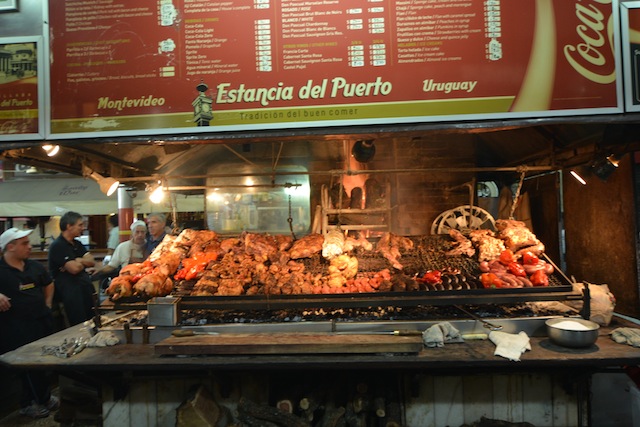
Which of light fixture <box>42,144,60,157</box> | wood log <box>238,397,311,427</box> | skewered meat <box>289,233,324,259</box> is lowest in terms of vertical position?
wood log <box>238,397,311,427</box>

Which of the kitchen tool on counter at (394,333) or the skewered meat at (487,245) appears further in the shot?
the skewered meat at (487,245)

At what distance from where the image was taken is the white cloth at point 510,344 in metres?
3.18

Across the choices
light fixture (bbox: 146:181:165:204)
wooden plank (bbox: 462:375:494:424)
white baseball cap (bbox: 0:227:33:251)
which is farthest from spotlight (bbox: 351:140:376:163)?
white baseball cap (bbox: 0:227:33:251)

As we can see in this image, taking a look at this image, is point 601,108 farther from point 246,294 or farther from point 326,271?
point 246,294

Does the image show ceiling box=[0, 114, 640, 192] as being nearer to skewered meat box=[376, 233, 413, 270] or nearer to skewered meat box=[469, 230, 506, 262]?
skewered meat box=[469, 230, 506, 262]

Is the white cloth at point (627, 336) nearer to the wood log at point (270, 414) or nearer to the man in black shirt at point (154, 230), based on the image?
the wood log at point (270, 414)

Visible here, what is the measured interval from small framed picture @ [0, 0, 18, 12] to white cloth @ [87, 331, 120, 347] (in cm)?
351

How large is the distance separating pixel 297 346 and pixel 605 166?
4.29 m

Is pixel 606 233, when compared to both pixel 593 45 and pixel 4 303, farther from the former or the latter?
pixel 4 303

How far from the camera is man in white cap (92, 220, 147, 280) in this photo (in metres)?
6.65

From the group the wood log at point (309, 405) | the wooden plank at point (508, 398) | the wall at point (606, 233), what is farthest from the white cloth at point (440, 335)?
the wall at point (606, 233)

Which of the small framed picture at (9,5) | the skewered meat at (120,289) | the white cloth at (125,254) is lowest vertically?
the skewered meat at (120,289)

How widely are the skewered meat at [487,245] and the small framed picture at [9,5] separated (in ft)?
19.8

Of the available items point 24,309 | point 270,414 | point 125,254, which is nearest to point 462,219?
point 270,414
